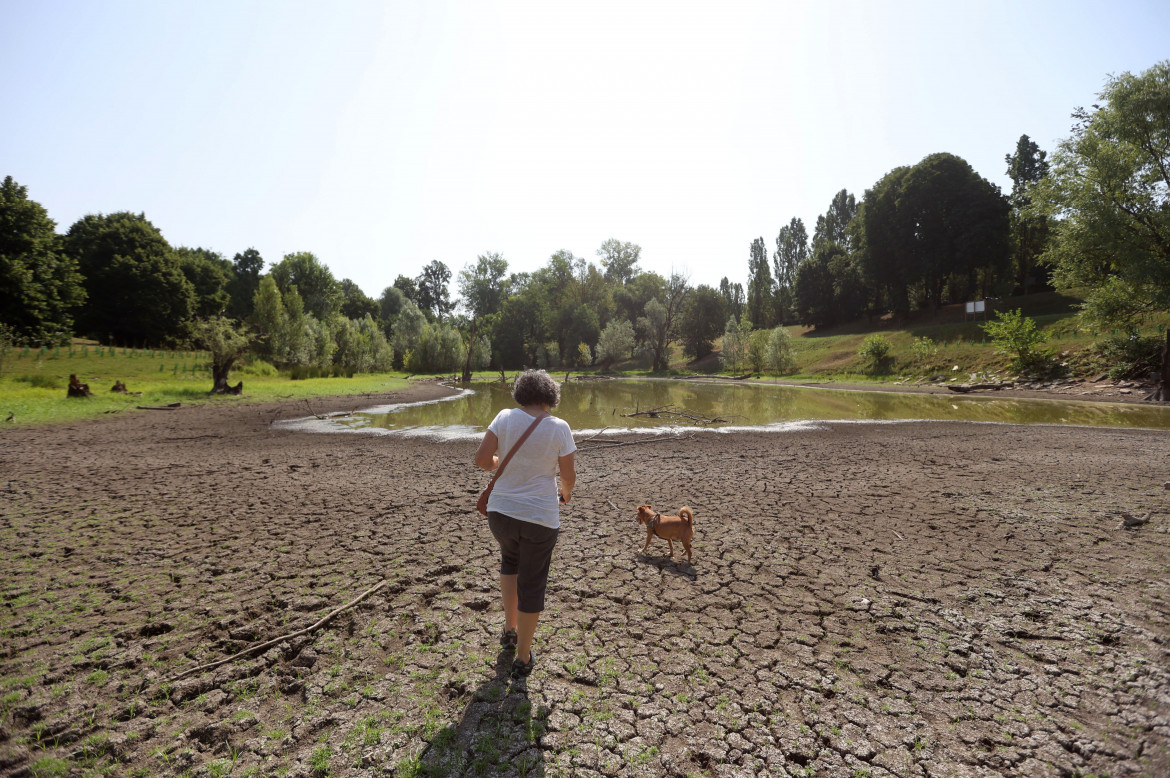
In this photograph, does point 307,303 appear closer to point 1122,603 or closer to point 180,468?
point 180,468

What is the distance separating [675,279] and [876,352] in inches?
1188

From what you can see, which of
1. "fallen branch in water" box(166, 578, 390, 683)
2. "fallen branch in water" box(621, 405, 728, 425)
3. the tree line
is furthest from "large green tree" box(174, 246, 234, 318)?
"fallen branch in water" box(166, 578, 390, 683)

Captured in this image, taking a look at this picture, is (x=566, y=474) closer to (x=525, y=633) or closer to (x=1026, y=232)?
A: (x=525, y=633)

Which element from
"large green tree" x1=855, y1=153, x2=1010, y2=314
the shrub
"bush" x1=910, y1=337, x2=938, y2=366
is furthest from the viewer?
the shrub

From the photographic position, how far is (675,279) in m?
67.9

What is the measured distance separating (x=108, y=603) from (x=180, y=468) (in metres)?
7.12

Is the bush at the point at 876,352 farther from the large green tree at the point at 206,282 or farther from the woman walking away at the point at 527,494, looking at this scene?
the large green tree at the point at 206,282

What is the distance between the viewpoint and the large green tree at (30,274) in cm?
2877

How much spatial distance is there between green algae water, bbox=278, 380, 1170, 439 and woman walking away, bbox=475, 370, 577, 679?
12.9m

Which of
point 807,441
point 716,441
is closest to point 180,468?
point 716,441

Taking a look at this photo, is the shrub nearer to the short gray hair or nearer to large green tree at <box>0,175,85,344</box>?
the short gray hair

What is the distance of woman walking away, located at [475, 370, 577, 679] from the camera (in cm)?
352

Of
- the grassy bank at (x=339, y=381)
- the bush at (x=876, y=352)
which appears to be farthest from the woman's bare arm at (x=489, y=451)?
the bush at (x=876, y=352)

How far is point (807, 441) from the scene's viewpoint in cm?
1467
